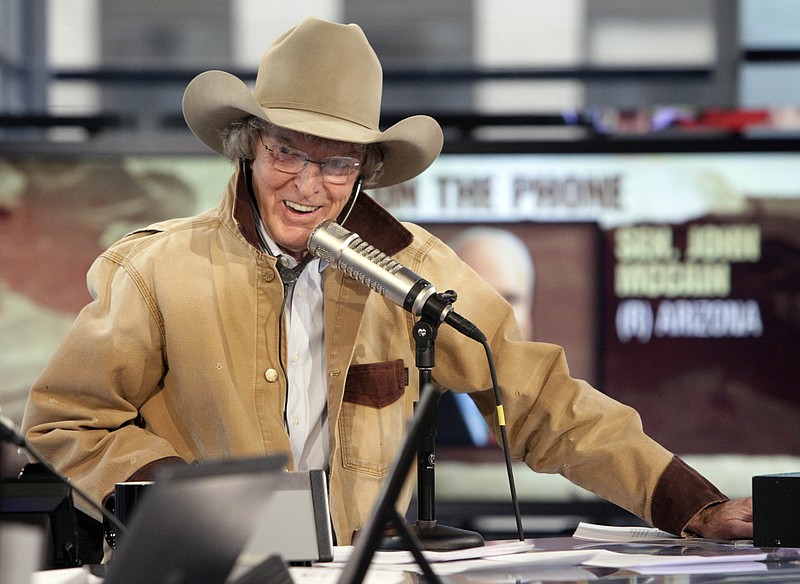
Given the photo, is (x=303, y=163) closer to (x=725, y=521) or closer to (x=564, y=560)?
(x=564, y=560)

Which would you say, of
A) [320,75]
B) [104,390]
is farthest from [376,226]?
[104,390]

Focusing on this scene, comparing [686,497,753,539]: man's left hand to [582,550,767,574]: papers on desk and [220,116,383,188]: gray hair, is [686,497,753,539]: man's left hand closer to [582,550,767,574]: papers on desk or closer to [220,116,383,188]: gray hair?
[582,550,767,574]: papers on desk

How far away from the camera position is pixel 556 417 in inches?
86.2

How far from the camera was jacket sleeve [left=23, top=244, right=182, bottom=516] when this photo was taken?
1.91 meters

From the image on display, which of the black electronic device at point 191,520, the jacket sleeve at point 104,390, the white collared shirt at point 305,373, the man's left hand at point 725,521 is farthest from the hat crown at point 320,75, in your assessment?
the black electronic device at point 191,520

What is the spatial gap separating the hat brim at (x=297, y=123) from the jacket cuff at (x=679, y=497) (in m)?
0.81

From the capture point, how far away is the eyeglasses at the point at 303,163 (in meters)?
2.11

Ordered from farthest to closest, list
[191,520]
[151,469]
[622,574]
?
1. [151,469]
2. [622,574]
3. [191,520]

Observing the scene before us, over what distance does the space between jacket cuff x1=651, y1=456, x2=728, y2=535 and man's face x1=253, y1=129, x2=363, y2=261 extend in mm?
819

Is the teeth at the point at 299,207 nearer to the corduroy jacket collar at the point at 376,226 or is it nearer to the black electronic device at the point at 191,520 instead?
the corduroy jacket collar at the point at 376,226

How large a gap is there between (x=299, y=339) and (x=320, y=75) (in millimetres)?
528

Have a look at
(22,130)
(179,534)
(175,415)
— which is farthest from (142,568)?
(22,130)

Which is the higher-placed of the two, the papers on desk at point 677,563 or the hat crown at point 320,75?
the hat crown at point 320,75

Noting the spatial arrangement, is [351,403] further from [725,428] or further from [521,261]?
[725,428]
